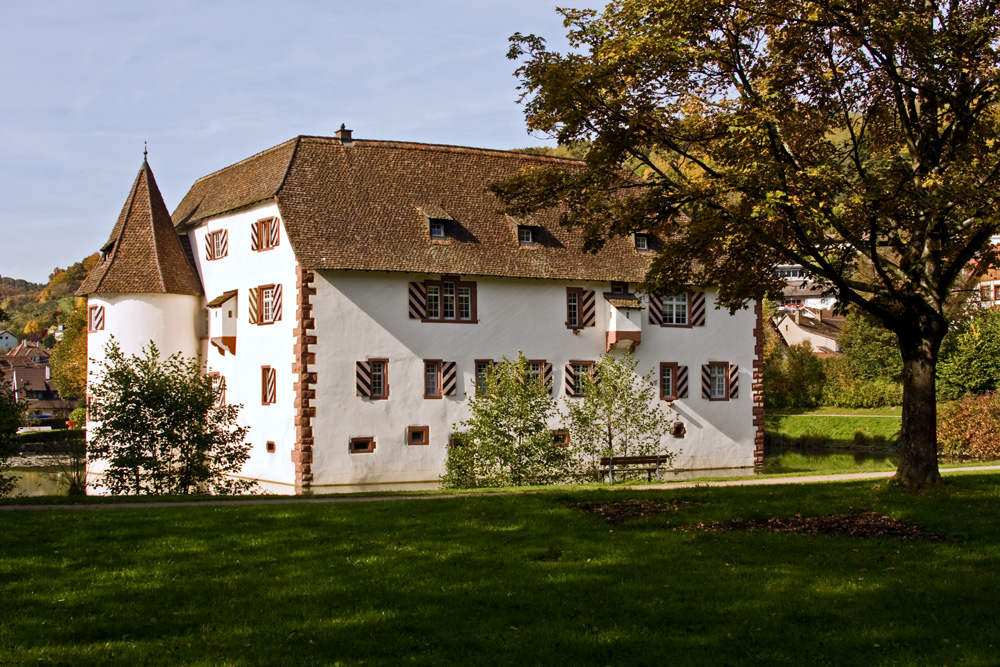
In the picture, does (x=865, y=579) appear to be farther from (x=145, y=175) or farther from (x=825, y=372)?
(x=825, y=372)

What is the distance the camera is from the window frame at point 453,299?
29.7 m

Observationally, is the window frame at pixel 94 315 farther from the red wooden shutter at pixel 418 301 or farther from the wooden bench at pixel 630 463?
the wooden bench at pixel 630 463

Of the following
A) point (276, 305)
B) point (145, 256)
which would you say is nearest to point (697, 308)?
point (276, 305)

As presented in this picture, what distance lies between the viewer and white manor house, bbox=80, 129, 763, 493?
93.6ft

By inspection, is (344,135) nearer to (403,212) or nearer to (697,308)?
(403,212)

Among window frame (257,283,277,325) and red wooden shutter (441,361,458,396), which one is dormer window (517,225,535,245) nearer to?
red wooden shutter (441,361,458,396)

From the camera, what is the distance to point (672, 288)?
16.5 metres

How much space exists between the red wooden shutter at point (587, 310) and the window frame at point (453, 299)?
3370 mm

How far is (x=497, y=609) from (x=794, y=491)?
8.31m

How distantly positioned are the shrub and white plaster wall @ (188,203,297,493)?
21.8m

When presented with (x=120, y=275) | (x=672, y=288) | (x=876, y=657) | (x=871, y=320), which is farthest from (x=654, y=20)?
(x=120, y=275)

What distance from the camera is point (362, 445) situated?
28.5m

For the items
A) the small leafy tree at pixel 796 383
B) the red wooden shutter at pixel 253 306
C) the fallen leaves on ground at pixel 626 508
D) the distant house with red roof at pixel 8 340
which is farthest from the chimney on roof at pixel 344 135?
the distant house with red roof at pixel 8 340

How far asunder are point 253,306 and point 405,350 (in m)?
5.01
